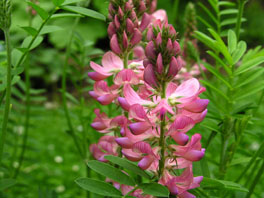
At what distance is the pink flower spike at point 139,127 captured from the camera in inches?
22.0

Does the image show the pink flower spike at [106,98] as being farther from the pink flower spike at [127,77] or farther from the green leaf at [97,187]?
the green leaf at [97,187]

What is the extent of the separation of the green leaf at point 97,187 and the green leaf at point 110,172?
2 centimetres

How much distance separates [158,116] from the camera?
1.96 ft

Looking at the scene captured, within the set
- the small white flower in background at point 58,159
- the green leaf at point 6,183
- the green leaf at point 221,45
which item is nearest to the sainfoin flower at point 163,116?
the green leaf at point 221,45

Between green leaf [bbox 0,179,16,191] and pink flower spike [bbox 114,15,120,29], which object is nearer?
pink flower spike [bbox 114,15,120,29]

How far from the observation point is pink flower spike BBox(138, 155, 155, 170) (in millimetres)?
572

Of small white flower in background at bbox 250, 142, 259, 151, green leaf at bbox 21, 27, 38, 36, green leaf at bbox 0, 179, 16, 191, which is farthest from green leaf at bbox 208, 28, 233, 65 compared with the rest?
small white flower in background at bbox 250, 142, 259, 151

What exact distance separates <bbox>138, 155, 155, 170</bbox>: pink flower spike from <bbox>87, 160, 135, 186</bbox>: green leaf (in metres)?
0.07

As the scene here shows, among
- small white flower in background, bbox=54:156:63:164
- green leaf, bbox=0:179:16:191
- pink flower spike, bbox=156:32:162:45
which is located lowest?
small white flower in background, bbox=54:156:63:164

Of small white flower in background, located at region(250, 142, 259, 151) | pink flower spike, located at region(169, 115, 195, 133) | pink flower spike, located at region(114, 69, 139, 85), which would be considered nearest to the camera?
pink flower spike, located at region(169, 115, 195, 133)

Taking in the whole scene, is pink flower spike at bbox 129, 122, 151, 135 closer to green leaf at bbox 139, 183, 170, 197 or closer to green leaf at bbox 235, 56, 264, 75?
green leaf at bbox 139, 183, 170, 197

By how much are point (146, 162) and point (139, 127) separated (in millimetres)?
56

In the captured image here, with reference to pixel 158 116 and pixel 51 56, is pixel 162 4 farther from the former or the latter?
pixel 158 116

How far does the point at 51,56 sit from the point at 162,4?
181cm
